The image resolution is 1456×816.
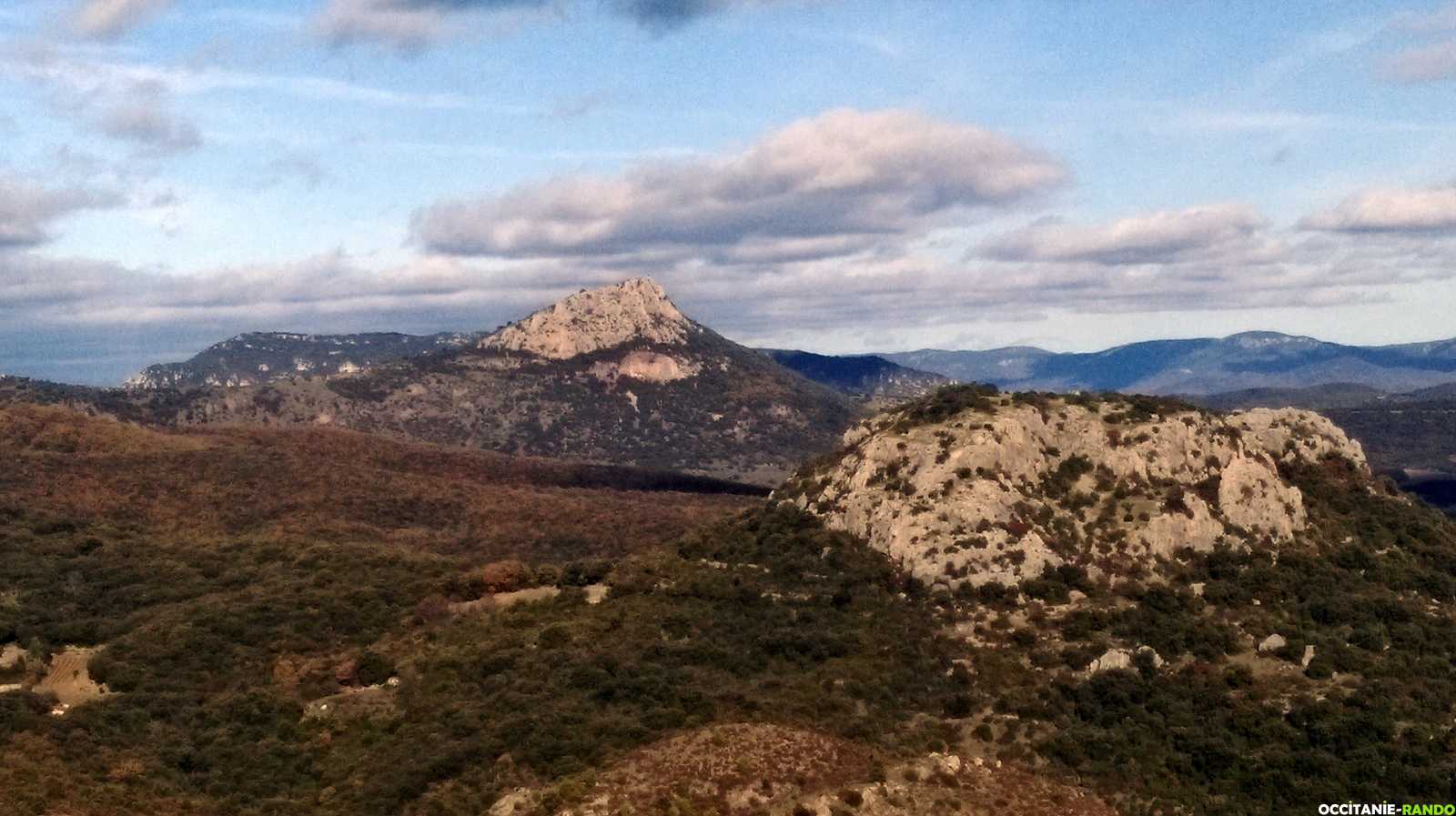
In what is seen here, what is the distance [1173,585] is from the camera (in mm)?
77312

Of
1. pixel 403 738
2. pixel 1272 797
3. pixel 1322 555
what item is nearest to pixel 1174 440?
pixel 1322 555

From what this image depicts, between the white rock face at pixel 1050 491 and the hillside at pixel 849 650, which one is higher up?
the white rock face at pixel 1050 491

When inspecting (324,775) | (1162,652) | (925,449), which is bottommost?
(324,775)

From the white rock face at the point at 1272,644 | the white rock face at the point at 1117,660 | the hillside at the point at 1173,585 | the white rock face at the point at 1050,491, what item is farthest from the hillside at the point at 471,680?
the white rock face at the point at 1272,644

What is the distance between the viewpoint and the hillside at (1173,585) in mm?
57562

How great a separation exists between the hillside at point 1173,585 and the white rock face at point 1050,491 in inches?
7.5

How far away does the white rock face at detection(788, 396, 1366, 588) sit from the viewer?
7931cm

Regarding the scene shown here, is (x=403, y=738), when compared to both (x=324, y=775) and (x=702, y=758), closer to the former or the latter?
(x=324, y=775)

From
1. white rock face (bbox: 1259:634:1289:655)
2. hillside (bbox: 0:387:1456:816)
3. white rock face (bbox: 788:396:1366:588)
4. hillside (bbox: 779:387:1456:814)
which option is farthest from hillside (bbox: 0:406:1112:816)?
white rock face (bbox: 1259:634:1289:655)

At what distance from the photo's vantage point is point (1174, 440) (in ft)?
292

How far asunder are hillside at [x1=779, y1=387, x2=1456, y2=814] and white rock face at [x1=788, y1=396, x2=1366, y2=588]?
0.63 feet

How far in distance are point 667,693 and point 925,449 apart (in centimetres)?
3463

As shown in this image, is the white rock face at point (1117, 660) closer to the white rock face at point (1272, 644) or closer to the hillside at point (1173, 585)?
the hillside at point (1173, 585)

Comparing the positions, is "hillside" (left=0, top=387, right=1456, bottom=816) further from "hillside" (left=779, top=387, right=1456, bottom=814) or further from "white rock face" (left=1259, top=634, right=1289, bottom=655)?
"hillside" (left=779, top=387, right=1456, bottom=814)
